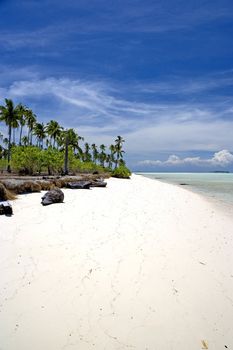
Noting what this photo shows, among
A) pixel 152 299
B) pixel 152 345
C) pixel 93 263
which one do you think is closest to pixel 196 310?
pixel 152 299

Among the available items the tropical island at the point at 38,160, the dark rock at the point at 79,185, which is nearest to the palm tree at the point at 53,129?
the tropical island at the point at 38,160

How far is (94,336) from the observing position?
3.78 metres

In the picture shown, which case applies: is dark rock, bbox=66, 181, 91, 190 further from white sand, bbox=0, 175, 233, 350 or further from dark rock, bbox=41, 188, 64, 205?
white sand, bbox=0, 175, 233, 350

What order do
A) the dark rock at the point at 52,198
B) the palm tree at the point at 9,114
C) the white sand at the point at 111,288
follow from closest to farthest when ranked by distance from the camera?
the white sand at the point at 111,288
the dark rock at the point at 52,198
the palm tree at the point at 9,114

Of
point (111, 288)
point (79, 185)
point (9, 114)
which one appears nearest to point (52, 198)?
point (111, 288)

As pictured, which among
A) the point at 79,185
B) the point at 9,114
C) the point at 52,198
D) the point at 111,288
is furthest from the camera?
the point at 9,114

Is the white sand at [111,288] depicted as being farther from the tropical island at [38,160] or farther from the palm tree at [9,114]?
the palm tree at [9,114]

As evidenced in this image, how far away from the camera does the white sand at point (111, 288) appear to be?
381cm

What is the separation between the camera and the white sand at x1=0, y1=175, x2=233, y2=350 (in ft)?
12.5

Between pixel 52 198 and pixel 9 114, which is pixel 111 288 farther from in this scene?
pixel 9 114

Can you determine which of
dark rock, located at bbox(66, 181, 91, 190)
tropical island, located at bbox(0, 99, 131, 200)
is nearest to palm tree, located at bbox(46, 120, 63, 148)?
tropical island, located at bbox(0, 99, 131, 200)

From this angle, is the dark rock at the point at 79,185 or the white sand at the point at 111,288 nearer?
the white sand at the point at 111,288

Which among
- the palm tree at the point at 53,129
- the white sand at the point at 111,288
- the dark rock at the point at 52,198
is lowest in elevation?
the white sand at the point at 111,288

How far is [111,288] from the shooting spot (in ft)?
16.5
